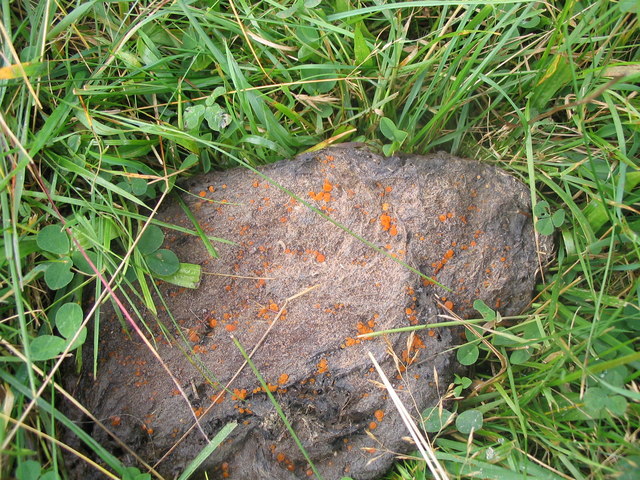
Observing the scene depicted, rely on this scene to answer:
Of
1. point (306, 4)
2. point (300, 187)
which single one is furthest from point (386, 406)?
point (306, 4)

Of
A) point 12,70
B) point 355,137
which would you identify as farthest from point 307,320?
point 12,70

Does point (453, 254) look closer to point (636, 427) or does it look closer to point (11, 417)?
point (636, 427)

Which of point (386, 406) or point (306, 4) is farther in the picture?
point (306, 4)

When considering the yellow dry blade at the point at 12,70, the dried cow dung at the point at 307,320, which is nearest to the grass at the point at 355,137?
the yellow dry blade at the point at 12,70

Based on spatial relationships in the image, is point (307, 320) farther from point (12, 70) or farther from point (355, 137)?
point (12, 70)

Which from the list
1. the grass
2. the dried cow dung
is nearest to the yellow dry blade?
the grass

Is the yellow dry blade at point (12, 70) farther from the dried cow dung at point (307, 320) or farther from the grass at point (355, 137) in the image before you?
the dried cow dung at point (307, 320)
